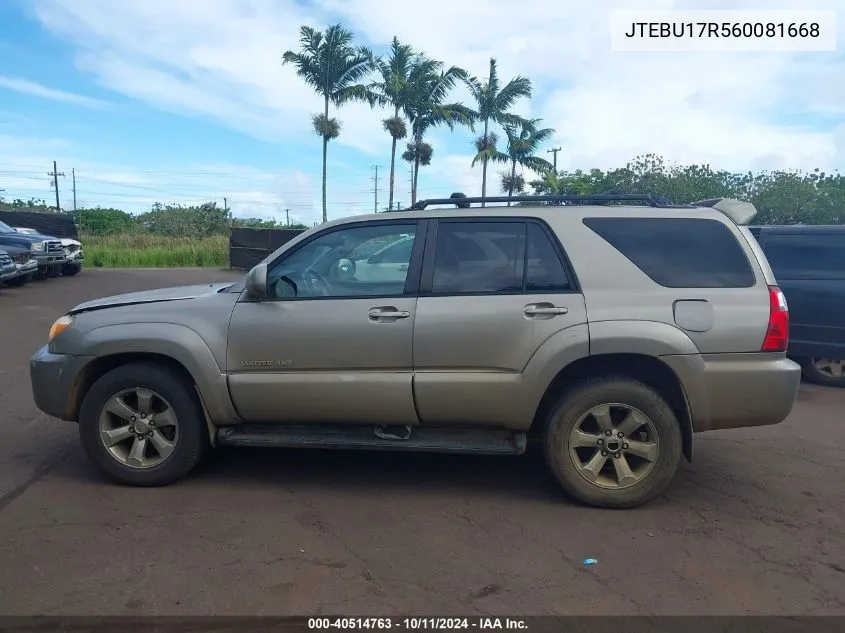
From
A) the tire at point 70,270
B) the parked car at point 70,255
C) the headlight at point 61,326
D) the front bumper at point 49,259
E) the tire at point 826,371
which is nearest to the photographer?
the headlight at point 61,326

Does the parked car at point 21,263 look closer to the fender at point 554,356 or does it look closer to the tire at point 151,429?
the tire at point 151,429

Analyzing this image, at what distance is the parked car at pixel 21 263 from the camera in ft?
54.5

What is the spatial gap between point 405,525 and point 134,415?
6.32 ft

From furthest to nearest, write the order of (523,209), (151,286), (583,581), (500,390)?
(151,286)
(523,209)
(500,390)
(583,581)

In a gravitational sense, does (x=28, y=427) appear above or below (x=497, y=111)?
below

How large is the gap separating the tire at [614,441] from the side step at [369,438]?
0.26 meters

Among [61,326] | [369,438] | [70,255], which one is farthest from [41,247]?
[369,438]

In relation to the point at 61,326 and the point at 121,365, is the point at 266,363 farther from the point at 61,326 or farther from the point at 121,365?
the point at 61,326

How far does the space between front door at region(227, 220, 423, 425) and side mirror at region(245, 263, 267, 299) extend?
0.09 metres

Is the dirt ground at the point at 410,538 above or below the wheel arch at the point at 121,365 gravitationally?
below

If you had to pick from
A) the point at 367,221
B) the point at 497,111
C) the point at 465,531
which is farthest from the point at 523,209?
the point at 497,111

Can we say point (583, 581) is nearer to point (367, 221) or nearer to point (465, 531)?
point (465, 531)

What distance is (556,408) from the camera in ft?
14.4

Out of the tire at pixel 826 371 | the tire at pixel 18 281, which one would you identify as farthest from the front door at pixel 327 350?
the tire at pixel 18 281
